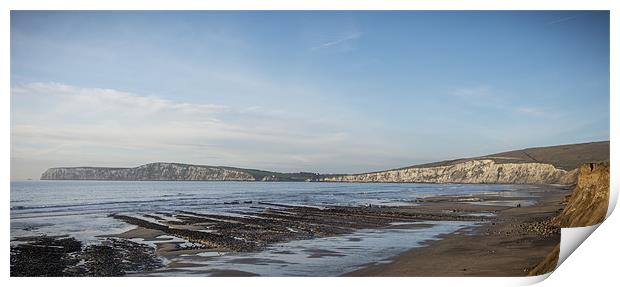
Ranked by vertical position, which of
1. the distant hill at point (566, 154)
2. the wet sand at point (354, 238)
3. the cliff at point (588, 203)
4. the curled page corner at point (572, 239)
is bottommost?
the wet sand at point (354, 238)

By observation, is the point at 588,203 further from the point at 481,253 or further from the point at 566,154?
the point at 566,154

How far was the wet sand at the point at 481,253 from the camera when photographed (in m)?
9.16

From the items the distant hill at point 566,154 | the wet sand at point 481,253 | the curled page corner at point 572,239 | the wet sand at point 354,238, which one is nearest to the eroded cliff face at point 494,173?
the wet sand at point 354,238

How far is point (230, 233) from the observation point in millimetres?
13812

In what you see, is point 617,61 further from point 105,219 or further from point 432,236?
point 105,219

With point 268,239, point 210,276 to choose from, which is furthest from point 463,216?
point 210,276

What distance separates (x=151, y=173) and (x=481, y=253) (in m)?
10.9

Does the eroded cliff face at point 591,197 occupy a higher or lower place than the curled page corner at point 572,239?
higher

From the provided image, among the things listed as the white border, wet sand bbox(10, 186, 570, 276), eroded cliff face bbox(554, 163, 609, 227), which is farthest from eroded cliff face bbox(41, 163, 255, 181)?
eroded cliff face bbox(554, 163, 609, 227)

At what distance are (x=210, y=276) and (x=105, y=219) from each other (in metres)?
9.80

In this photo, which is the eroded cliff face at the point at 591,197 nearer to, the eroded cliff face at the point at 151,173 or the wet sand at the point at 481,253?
the wet sand at the point at 481,253

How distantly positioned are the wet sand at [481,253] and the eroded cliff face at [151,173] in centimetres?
846
